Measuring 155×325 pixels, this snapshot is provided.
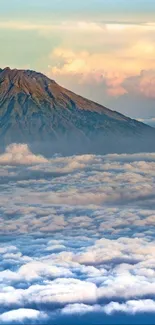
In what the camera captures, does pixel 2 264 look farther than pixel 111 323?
Yes

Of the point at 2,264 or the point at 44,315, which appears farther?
the point at 2,264

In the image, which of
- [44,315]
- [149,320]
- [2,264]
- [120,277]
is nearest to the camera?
[149,320]

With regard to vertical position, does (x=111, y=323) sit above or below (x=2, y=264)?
below

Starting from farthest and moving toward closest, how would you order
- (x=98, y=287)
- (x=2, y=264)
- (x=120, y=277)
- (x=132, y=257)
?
(x=132, y=257) < (x=2, y=264) < (x=120, y=277) < (x=98, y=287)

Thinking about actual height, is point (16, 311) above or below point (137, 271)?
below

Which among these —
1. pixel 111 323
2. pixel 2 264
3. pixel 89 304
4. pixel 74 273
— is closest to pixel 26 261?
pixel 2 264

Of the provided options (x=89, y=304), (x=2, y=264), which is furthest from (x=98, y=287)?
(x=2, y=264)

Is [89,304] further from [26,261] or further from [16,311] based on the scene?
[26,261]

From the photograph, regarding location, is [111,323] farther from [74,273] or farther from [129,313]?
[74,273]

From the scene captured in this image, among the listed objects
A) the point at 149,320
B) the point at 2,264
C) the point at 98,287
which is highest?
the point at 2,264
